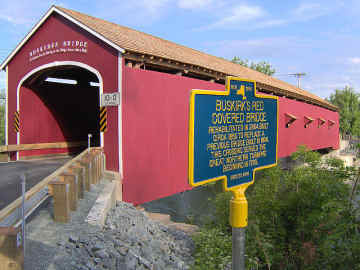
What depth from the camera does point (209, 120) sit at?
8.95ft

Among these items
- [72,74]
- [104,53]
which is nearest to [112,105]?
[104,53]

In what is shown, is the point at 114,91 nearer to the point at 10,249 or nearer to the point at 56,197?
the point at 56,197

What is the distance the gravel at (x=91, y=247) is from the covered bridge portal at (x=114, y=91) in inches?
114

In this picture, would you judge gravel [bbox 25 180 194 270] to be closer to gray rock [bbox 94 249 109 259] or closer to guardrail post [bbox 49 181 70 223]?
gray rock [bbox 94 249 109 259]

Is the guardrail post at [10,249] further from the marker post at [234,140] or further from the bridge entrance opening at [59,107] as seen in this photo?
the bridge entrance opening at [59,107]

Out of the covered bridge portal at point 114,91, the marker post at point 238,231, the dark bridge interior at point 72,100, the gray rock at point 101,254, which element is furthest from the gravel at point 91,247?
the dark bridge interior at point 72,100

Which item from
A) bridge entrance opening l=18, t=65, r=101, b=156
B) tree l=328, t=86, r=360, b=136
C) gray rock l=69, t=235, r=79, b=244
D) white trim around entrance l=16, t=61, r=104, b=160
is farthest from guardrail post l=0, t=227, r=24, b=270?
tree l=328, t=86, r=360, b=136

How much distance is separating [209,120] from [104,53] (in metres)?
7.51

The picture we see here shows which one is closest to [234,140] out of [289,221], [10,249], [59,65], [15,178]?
[10,249]

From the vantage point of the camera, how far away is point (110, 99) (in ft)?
30.1

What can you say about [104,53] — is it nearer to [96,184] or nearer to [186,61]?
[186,61]

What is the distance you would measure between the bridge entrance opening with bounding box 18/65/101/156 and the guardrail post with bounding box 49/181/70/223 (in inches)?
300

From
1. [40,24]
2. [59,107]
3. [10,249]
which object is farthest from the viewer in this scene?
[59,107]

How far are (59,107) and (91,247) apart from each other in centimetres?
1135
